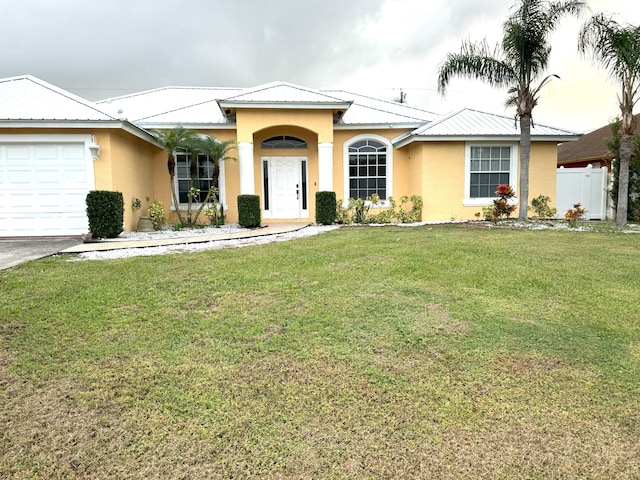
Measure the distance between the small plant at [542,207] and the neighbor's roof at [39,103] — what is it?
13558 millimetres

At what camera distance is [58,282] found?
5.93 meters

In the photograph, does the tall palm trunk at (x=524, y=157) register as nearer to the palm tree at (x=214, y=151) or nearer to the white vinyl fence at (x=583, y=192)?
the white vinyl fence at (x=583, y=192)

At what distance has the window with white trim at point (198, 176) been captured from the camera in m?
15.0

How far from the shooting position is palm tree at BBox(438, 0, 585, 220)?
12414mm

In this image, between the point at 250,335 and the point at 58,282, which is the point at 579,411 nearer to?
the point at 250,335

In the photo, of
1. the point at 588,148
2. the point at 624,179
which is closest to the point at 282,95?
the point at 624,179

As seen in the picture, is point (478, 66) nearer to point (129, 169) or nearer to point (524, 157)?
point (524, 157)

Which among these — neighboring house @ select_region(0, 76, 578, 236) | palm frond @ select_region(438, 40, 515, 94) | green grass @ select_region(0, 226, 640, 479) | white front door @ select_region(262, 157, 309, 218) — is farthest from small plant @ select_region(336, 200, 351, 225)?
green grass @ select_region(0, 226, 640, 479)

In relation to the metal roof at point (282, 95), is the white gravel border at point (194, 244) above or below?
below

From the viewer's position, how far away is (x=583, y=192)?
16703 mm

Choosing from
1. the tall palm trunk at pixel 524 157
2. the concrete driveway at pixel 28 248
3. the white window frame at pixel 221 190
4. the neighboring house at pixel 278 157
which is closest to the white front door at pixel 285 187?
the neighboring house at pixel 278 157

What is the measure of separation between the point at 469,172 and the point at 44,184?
42.5ft

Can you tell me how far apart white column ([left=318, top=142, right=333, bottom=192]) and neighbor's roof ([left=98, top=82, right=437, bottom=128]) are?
1.27 metres

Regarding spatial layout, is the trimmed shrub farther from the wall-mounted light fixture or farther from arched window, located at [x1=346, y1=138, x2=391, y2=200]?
the wall-mounted light fixture
